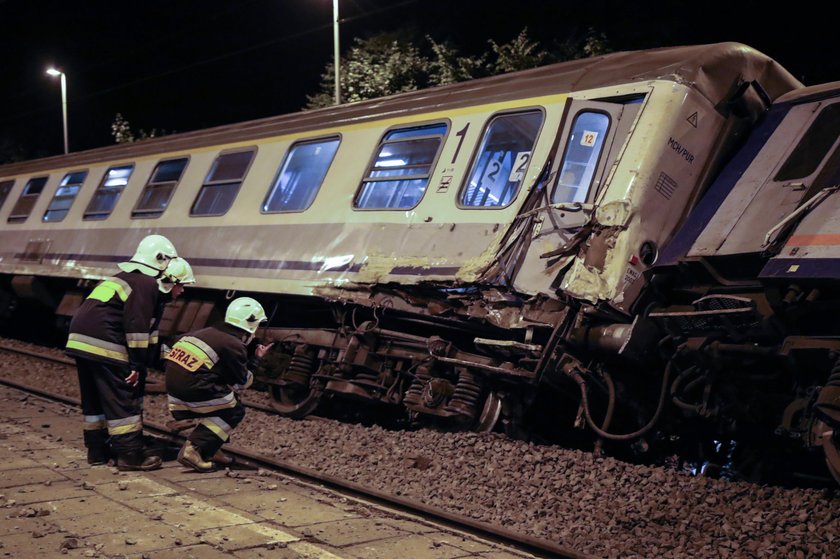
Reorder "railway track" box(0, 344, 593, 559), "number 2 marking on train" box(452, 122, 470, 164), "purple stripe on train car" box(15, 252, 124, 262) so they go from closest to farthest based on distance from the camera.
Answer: "railway track" box(0, 344, 593, 559), "number 2 marking on train" box(452, 122, 470, 164), "purple stripe on train car" box(15, 252, 124, 262)

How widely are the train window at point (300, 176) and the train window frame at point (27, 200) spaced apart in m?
7.58

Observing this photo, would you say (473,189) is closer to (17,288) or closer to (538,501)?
(538,501)

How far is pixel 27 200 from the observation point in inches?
631

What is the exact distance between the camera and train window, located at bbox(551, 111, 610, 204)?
6855 millimetres

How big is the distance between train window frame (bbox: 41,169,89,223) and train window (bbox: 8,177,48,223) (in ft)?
2.68

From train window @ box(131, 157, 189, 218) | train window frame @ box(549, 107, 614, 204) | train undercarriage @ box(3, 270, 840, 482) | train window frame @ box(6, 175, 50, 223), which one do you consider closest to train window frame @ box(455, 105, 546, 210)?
train window frame @ box(549, 107, 614, 204)

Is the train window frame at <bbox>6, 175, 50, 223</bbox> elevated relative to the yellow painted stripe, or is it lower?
elevated

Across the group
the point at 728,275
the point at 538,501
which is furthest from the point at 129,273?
the point at 728,275

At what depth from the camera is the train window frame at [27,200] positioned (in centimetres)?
1570

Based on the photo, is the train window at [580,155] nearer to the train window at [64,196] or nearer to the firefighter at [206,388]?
the firefighter at [206,388]

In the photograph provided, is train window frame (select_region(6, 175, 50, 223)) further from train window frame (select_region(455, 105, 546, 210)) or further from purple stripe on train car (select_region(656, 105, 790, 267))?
purple stripe on train car (select_region(656, 105, 790, 267))


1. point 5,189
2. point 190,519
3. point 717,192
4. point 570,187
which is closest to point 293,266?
point 570,187

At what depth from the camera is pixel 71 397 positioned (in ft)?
32.8

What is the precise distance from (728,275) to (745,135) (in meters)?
1.72
